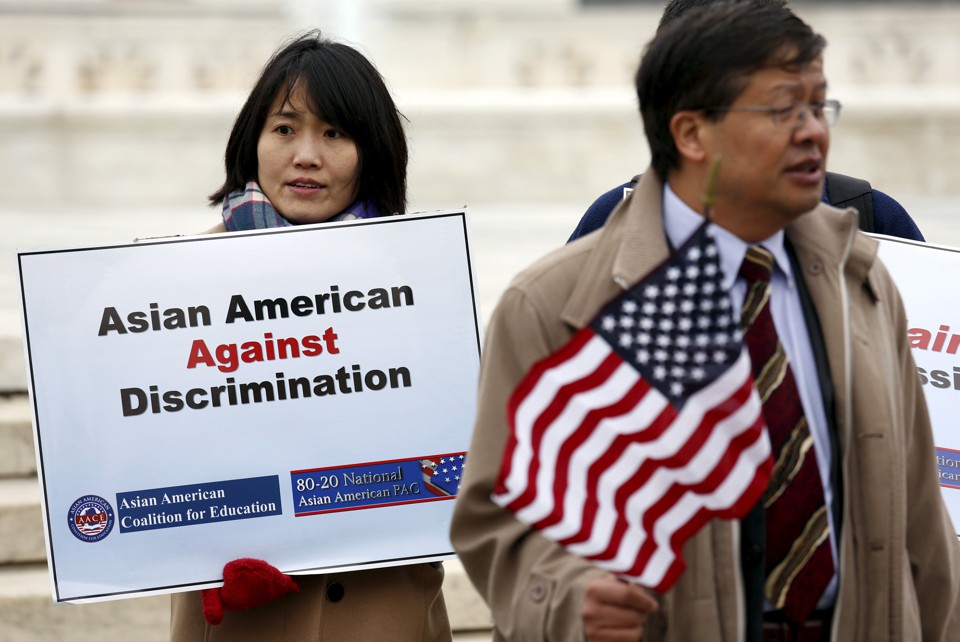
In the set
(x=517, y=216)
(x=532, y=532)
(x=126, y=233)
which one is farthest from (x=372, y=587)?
(x=517, y=216)

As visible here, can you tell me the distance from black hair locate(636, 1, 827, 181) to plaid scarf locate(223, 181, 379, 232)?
1221 millimetres

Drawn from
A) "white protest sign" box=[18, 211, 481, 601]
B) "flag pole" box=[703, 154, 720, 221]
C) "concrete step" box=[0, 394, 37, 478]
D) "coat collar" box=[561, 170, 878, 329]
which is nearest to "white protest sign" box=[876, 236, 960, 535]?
"coat collar" box=[561, 170, 878, 329]

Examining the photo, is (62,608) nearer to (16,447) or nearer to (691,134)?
(16,447)

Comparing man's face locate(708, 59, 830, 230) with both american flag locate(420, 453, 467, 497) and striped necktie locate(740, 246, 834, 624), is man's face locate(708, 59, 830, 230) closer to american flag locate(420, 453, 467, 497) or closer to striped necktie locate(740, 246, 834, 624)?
striped necktie locate(740, 246, 834, 624)

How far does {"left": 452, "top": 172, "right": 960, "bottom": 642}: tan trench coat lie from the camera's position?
2.31m

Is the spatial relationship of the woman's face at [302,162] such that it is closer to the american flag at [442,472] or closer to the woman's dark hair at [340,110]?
the woman's dark hair at [340,110]

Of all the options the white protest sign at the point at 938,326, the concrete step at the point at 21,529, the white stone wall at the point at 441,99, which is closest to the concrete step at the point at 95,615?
the concrete step at the point at 21,529

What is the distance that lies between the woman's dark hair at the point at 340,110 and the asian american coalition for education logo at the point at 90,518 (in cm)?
91

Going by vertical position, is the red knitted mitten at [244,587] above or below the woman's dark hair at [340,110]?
below

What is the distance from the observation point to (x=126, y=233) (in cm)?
1129

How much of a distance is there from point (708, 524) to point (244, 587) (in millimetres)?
1333

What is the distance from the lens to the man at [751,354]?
7.67 feet

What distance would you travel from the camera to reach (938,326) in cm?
345

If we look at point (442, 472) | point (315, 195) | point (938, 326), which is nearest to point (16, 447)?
point (315, 195)
